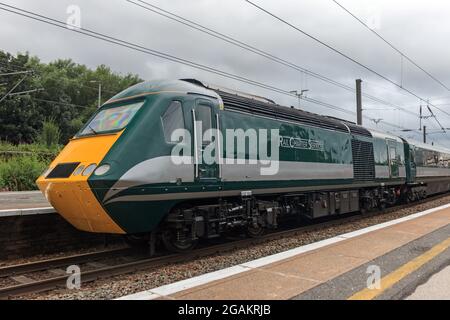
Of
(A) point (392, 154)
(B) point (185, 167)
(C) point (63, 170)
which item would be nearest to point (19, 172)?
(C) point (63, 170)

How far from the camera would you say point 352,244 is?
8234 mm

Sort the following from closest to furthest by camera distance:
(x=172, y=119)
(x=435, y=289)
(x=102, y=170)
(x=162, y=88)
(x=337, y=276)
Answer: (x=435, y=289), (x=337, y=276), (x=102, y=170), (x=172, y=119), (x=162, y=88)

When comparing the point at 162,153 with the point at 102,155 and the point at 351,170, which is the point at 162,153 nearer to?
the point at 102,155

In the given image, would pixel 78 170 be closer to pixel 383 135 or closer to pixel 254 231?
pixel 254 231

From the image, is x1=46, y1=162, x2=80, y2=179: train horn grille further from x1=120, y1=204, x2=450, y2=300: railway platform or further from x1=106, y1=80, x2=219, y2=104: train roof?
x1=120, y1=204, x2=450, y2=300: railway platform

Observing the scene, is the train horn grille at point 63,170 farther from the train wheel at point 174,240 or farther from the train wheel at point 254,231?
the train wheel at point 254,231

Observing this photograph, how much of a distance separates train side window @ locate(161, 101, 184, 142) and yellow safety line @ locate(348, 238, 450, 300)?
4.04m

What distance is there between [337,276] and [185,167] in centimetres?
323

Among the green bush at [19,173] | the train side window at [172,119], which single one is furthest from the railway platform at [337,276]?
the green bush at [19,173]

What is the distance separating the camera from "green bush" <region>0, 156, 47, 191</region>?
23.9 m

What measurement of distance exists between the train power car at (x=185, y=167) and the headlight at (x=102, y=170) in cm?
2

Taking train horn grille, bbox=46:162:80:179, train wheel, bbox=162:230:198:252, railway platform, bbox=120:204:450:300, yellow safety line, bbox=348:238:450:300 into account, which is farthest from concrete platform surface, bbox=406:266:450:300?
train horn grille, bbox=46:162:80:179

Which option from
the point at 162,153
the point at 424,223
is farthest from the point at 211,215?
the point at 424,223

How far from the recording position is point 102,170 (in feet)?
22.3
